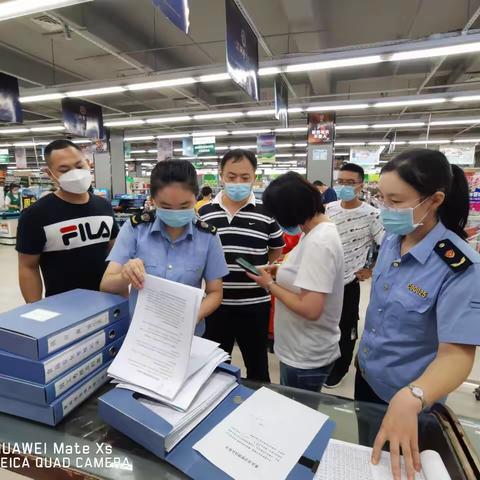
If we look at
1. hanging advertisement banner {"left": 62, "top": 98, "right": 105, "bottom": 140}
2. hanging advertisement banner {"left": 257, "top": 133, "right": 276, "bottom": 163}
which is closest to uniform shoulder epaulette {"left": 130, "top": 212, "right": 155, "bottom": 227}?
hanging advertisement banner {"left": 62, "top": 98, "right": 105, "bottom": 140}

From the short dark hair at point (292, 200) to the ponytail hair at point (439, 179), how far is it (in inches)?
14.2

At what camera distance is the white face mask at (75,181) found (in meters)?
1.96

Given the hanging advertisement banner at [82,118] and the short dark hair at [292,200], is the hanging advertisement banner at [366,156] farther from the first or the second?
the short dark hair at [292,200]

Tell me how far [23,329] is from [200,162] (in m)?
23.5

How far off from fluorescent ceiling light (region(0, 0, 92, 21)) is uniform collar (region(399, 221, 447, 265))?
11.9ft

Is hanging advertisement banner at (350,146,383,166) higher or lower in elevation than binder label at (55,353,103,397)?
higher

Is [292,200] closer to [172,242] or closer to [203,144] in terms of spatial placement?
[172,242]

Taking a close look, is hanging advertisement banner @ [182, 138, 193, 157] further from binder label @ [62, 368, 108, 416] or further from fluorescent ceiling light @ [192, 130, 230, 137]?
binder label @ [62, 368, 108, 416]

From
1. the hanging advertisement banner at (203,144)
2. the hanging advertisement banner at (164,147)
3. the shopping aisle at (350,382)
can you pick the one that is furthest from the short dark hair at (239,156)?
the hanging advertisement banner at (164,147)

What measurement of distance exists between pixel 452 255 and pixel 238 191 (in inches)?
51.8

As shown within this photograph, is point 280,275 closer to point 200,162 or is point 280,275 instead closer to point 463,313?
point 463,313

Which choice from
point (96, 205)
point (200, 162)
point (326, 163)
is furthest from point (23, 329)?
point (200, 162)

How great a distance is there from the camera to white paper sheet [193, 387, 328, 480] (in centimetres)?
79

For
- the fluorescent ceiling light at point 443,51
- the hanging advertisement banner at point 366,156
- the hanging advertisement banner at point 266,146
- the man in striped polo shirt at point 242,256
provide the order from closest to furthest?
the man in striped polo shirt at point 242,256 → the fluorescent ceiling light at point 443,51 → the hanging advertisement banner at point 266,146 → the hanging advertisement banner at point 366,156
